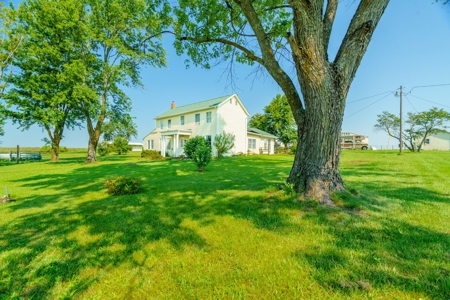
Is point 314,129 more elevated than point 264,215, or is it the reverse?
point 314,129

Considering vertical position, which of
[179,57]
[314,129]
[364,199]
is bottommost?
[364,199]

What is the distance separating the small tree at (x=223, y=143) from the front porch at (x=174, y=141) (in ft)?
14.5

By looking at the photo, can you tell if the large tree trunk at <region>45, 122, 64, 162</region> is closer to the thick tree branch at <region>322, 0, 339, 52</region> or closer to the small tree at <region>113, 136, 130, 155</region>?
the small tree at <region>113, 136, 130, 155</region>

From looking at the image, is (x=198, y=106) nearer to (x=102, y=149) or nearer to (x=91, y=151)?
(x=91, y=151)

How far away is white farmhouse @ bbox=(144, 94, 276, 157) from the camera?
74.1 ft

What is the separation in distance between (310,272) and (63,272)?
272cm

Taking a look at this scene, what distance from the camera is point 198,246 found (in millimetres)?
2734

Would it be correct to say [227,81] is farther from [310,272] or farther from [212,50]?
[310,272]

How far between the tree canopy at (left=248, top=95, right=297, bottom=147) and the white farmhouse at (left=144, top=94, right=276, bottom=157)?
6.12 meters

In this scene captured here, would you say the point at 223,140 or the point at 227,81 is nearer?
the point at 227,81

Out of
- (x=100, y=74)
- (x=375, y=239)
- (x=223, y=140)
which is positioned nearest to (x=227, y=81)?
(x=375, y=239)

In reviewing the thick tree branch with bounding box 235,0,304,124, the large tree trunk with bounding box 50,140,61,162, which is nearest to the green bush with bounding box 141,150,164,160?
the large tree trunk with bounding box 50,140,61,162

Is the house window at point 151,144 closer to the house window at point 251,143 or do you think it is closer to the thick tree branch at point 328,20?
the house window at point 251,143

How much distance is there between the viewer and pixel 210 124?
22.7 m
